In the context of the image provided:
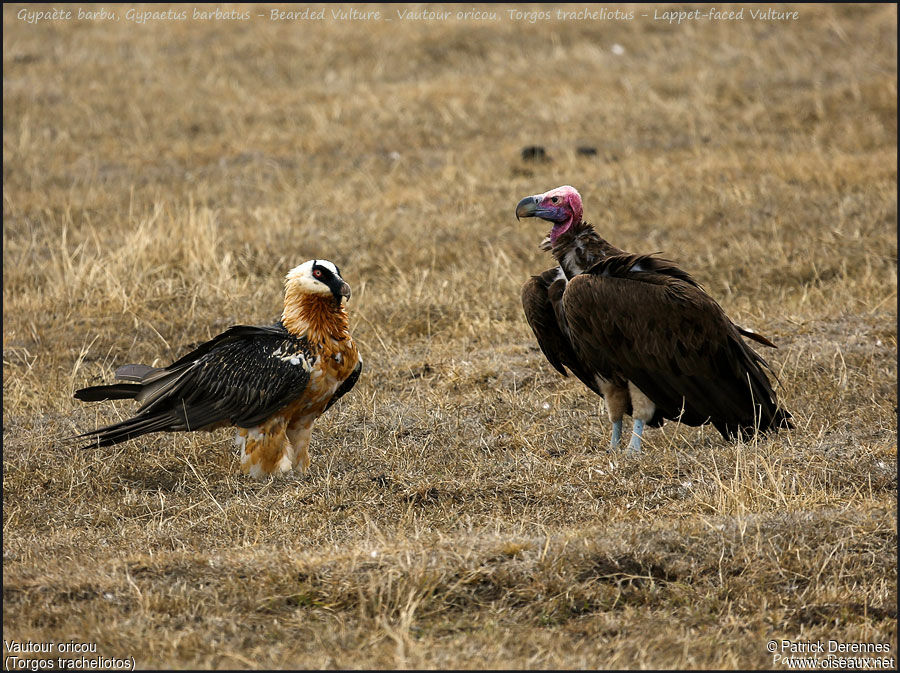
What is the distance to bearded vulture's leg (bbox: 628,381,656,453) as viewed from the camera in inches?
235

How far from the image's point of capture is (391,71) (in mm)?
16234

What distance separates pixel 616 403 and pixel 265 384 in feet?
6.48

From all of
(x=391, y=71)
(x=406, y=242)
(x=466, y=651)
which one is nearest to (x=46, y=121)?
(x=391, y=71)

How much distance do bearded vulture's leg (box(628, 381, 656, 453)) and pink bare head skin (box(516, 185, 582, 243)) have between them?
3.32 feet

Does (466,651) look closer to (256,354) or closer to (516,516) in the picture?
(516,516)

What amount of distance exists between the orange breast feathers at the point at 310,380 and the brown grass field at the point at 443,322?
0.58ft

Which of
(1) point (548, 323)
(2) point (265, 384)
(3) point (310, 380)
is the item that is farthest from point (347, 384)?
(1) point (548, 323)

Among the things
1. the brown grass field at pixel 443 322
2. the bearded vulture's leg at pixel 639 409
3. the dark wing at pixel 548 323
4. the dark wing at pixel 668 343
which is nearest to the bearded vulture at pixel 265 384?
the brown grass field at pixel 443 322

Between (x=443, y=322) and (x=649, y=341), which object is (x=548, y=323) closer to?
(x=649, y=341)

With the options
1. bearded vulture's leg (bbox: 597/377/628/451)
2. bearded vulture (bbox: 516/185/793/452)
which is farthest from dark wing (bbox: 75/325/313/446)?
bearded vulture's leg (bbox: 597/377/628/451)

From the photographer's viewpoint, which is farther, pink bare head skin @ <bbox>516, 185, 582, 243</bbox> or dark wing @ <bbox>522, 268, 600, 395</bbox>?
pink bare head skin @ <bbox>516, 185, 582, 243</bbox>

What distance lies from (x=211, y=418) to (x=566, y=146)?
8.32 metres

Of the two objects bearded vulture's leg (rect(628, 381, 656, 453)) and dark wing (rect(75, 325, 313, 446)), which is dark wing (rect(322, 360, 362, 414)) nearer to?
dark wing (rect(75, 325, 313, 446))

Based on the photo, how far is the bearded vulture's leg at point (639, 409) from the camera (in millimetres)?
5969
